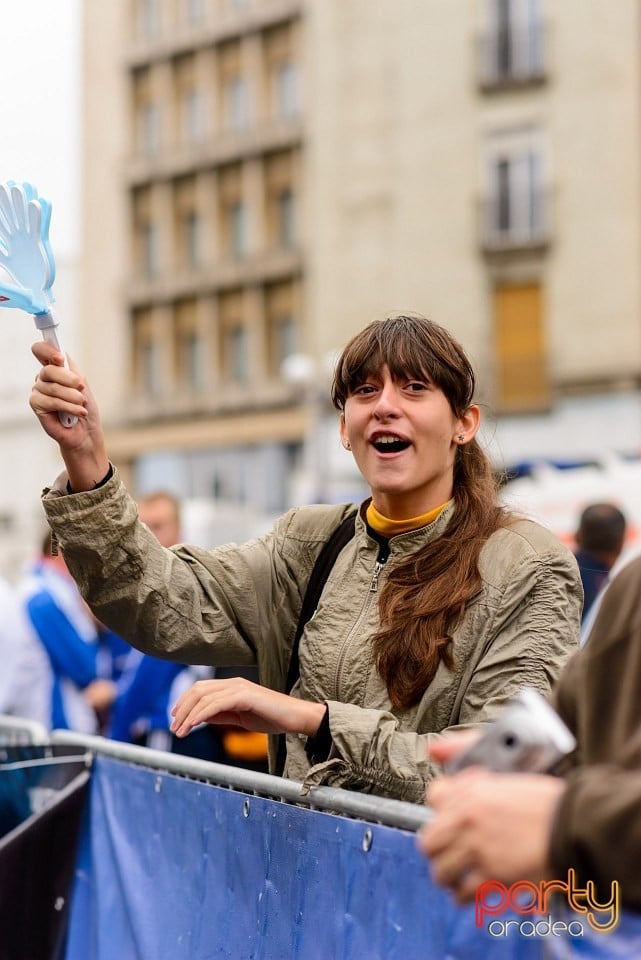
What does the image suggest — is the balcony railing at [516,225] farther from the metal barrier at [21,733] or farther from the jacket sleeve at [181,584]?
the jacket sleeve at [181,584]

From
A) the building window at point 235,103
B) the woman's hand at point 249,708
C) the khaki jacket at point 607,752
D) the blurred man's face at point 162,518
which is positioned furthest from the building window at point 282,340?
the khaki jacket at point 607,752

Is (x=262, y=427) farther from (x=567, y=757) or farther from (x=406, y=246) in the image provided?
(x=567, y=757)

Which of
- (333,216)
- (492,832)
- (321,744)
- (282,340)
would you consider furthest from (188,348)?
(492,832)

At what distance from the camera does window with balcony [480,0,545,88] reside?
24.5 m

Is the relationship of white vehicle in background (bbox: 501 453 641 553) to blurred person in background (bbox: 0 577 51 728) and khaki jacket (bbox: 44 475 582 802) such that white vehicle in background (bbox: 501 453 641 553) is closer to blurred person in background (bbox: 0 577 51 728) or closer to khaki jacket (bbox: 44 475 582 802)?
blurred person in background (bbox: 0 577 51 728)

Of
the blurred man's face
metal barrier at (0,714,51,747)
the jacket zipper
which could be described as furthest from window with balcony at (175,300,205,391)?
the jacket zipper

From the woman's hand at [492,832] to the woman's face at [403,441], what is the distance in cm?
126

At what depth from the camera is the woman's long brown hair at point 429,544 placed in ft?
8.21

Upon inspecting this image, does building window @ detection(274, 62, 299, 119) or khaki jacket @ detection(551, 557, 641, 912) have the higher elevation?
building window @ detection(274, 62, 299, 119)

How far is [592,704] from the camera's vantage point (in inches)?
65.1

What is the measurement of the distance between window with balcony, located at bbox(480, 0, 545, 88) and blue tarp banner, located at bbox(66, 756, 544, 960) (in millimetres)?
22759

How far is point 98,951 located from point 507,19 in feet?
78.8

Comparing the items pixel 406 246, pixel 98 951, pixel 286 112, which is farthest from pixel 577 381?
pixel 98 951

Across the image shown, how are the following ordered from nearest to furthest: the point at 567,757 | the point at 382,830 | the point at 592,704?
the point at 592,704 < the point at 567,757 < the point at 382,830
